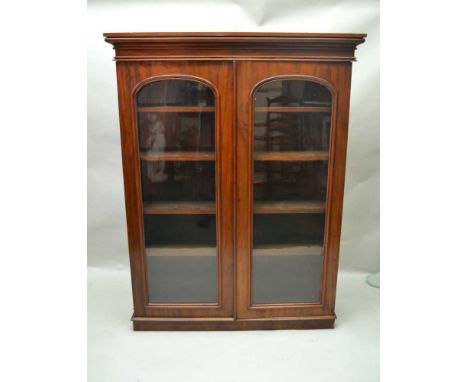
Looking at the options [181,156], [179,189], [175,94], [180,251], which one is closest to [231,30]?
[175,94]

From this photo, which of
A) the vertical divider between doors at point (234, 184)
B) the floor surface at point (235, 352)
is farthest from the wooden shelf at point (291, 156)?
the floor surface at point (235, 352)

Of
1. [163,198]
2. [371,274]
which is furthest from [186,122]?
[371,274]

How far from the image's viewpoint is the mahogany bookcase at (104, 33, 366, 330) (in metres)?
1.61

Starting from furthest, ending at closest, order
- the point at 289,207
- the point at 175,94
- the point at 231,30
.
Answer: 1. the point at 231,30
2. the point at 289,207
3. the point at 175,94

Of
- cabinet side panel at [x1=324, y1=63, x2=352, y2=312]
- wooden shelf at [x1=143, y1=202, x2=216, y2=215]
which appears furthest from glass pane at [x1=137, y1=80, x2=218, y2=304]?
cabinet side panel at [x1=324, y1=63, x2=352, y2=312]

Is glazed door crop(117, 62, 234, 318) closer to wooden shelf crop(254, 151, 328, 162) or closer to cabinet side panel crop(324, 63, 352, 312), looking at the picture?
wooden shelf crop(254, 151, 328, 162)

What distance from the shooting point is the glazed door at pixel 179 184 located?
1.64m

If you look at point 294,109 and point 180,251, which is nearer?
point 294,109

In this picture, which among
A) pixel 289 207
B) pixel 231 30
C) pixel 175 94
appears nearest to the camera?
pixel 175 94

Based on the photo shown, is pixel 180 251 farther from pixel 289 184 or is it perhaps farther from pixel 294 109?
pixel 294 109

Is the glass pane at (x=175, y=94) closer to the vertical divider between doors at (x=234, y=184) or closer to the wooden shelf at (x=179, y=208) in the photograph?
the vertical divider between doors at (x=234, y=184)

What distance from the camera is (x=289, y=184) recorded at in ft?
5.87

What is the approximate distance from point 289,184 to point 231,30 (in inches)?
34.1

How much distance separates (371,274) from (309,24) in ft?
4.47
